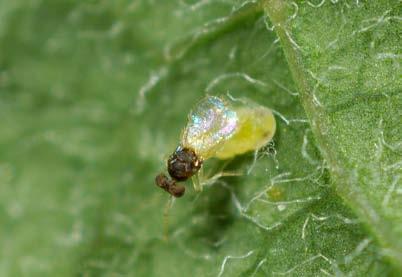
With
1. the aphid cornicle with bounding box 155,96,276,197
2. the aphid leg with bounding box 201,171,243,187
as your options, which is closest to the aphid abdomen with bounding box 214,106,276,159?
the aphid cornicle with bounding box 155,96,276,197

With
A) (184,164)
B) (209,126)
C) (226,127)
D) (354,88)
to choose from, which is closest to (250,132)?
(226,127)

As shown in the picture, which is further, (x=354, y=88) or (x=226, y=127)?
(x=226, y=127)

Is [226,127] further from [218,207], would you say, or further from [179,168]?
[218,207]

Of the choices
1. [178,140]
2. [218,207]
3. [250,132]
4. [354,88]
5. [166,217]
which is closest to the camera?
[354,88]

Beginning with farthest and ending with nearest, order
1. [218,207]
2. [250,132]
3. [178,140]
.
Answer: [178,140] < [218,207] < [250,132]

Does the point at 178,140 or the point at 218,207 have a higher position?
the point at 178,140

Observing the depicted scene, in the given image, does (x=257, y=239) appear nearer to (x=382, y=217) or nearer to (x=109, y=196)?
(x=382, y=217)

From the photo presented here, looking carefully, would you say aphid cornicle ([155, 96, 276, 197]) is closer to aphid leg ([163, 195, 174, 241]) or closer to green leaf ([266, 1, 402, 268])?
aphid leg ([163, 195, 174, 241])
